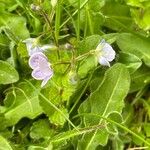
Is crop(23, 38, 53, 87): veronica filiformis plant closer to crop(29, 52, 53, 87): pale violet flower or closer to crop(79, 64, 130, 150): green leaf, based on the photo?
crop(29, 52, 53, 87): pale violet flower

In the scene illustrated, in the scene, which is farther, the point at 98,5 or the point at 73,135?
the point at 98,5

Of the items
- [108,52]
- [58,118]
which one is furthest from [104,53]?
[58,118]

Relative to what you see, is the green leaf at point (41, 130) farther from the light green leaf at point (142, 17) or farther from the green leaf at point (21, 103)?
the light green leaf at point (142, 17)

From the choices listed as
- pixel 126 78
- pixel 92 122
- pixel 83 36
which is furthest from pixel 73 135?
pixel 83 36

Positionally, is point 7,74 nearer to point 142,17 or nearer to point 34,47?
point 34,47

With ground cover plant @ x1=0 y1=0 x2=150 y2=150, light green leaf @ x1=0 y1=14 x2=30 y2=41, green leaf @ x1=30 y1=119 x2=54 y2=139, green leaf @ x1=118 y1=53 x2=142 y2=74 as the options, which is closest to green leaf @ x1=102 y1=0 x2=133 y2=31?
ground cover plant @ x1=0 y1=0 x2=150 y2=150

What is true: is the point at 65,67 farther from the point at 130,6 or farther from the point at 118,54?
the point at 130,6
